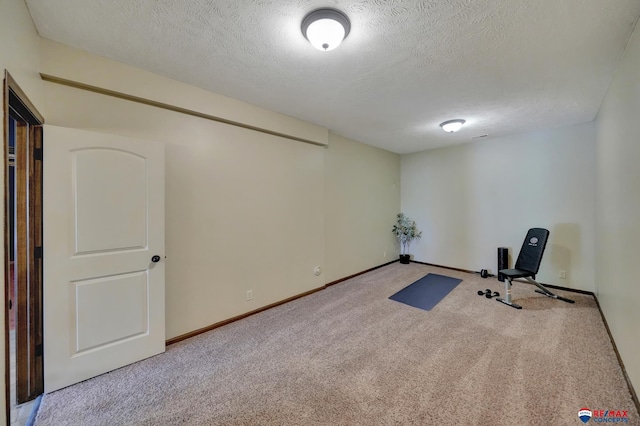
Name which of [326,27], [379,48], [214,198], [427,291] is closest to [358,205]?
[427,291]

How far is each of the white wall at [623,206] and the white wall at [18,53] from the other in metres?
3.81

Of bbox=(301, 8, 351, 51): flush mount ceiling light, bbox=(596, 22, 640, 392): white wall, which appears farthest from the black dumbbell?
bbox=(301, 8, 351, 51): flush mount ceiling light

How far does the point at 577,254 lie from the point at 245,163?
5.07 metres

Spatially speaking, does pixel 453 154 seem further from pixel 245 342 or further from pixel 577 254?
pixel 245 342

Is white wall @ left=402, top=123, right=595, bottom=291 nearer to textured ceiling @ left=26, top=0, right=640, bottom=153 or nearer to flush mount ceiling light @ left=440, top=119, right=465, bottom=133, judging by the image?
textured ceiling @ left=26, top=0, right=640, bottom=153

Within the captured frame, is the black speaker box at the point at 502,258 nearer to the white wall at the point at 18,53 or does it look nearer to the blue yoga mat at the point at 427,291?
the blue yoga mat at the point at 427,291

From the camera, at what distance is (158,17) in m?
1.64

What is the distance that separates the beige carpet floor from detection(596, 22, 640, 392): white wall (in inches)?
12.9

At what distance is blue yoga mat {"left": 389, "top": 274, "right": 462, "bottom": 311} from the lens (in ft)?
11.4

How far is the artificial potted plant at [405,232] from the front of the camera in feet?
18.6

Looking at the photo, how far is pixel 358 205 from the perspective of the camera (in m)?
4.84

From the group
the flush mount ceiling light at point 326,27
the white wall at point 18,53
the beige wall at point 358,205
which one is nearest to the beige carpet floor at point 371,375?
the white wall at point 18,53

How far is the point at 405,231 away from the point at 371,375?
410 centimetres

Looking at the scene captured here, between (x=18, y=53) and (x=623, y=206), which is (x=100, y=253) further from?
(x=623, y=206)
